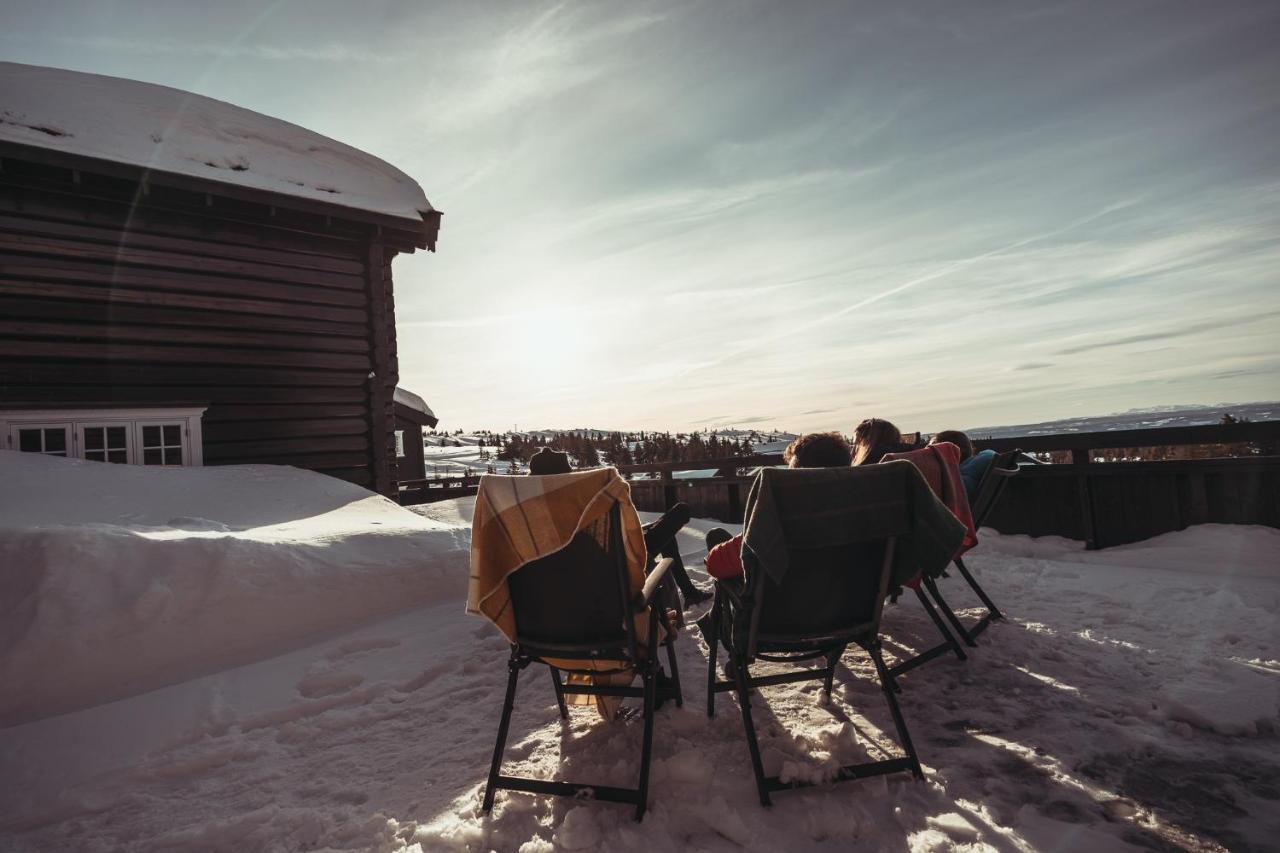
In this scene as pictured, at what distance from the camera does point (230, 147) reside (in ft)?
26.4

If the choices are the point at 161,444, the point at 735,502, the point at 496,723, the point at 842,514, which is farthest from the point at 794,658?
the point at 161,444

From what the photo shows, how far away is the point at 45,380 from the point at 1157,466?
431 inches

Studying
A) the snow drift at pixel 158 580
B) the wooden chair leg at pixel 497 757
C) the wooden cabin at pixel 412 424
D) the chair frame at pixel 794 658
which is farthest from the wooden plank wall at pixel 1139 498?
the wooden cabin at pixel 412 424

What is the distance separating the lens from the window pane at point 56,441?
6582mm

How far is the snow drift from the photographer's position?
10.1 feet

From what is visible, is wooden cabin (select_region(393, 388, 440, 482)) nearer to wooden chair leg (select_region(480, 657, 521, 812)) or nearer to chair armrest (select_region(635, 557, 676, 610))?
wooden chair leg (select_region(480, 657, 521, 812))

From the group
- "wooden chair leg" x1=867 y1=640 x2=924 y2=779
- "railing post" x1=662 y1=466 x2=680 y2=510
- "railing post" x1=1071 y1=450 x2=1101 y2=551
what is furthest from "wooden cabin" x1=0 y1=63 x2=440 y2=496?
"railing post" x1=1071 y1=450 x2=1101 y2=551

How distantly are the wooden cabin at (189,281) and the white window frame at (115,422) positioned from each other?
17 mm

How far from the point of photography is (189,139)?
7781 mm

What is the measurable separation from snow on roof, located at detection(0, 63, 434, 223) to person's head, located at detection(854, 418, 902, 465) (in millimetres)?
7322

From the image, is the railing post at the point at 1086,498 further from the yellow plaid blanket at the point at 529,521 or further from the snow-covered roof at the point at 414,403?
the snow-covered roof at the point at 414,403

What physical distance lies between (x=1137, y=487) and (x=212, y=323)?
10158 millimetres

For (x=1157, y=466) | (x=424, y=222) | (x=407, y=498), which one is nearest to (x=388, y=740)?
(x=1157, y=466)

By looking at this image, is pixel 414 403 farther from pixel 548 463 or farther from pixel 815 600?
pixel 815 600
